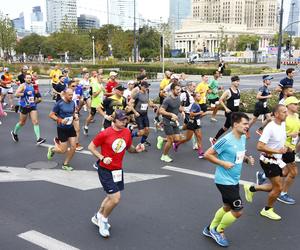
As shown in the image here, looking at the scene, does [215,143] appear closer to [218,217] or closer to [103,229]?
[218,217]

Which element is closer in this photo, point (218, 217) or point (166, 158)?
point (218, 217)

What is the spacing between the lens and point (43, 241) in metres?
5.10

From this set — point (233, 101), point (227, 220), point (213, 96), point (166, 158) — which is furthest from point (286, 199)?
point (213, 96)

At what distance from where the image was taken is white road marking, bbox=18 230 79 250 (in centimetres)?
495

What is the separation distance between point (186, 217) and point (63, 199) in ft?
7.11

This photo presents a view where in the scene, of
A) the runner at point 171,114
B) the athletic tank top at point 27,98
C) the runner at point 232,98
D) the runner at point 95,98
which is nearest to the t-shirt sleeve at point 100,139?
the runner at point 171,114

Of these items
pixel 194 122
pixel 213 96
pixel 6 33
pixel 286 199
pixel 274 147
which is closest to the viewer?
pixel 274 147

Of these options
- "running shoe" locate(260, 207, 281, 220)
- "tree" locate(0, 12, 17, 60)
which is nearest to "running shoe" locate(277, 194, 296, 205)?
"running shoe" locate(260, 207, 281, 220)

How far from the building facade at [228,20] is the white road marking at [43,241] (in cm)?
14793

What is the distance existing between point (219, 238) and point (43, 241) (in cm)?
228

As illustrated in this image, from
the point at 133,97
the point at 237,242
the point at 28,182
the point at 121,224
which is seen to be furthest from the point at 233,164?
the point at 133,97

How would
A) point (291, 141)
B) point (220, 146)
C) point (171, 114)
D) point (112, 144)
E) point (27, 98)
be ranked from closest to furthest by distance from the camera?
1. point (220, 146)
2. point (112, 144)
3. point (291, 141)
4. point (171, 114)
5. point (27, 98)

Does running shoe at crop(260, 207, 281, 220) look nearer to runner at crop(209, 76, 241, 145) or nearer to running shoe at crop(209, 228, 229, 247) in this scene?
running shoe at crop(209, 228, 229, 247)

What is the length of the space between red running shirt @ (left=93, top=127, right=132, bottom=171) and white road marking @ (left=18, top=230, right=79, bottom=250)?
1.13 metres
